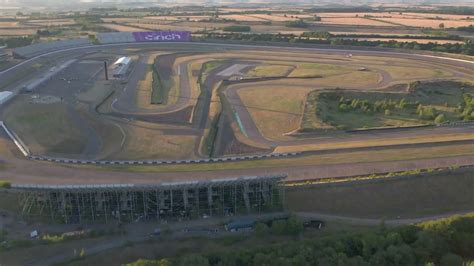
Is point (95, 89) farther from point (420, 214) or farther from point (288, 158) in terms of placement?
point (420, 214)

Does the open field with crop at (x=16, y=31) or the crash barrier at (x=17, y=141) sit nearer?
the crash barrier at (x=17, y=141)

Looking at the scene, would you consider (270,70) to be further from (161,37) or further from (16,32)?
(16,32)

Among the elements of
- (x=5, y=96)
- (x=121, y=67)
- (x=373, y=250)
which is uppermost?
(x=121, y=67)

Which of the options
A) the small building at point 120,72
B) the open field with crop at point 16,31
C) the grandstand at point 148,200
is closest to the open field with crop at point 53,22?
the open field with crop at point 16,31

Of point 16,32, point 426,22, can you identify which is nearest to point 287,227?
point 16,32

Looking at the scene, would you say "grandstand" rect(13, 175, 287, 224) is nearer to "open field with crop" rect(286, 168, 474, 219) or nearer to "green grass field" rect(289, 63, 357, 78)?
"open field with crop" rect(286, 168, 474, 219)

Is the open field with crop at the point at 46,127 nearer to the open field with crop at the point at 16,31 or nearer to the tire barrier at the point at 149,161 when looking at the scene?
the tire barrier at the point at 149,161

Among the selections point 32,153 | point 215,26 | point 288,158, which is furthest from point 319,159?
point 215,26
